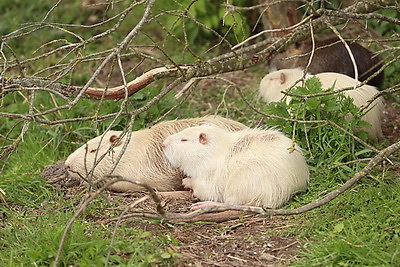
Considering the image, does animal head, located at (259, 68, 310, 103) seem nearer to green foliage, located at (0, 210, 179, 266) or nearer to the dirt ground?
the dirt ground

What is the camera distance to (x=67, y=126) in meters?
5.51

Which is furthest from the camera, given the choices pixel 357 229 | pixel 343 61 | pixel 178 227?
pixel 343 61

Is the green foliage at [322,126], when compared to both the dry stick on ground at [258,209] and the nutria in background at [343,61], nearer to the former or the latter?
the dry stick on ground at [258,209]

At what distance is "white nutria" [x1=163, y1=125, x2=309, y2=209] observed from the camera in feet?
12.7

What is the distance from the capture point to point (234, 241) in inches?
140

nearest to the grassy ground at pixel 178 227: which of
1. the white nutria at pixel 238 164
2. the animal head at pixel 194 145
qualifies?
the white nutria at pixel 238 164

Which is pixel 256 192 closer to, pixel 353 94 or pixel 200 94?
pixel 353 94

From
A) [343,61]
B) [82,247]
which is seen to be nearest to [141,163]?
[82,247]

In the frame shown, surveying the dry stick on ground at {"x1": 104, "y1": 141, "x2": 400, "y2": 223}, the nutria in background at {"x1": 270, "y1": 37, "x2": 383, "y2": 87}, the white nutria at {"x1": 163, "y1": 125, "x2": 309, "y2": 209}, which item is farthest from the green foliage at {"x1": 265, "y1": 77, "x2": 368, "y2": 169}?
the nutria in background at {"x1": 270, "y1": 37, "x2": 383, "y2": 87}

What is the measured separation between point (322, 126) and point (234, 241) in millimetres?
1261

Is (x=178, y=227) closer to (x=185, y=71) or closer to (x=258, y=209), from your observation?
(x=258, y=209)

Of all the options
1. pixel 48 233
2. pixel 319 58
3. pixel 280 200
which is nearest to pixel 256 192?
pixel 280 200

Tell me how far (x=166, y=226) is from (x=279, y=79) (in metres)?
2.36

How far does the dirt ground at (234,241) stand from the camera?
3.33 m
